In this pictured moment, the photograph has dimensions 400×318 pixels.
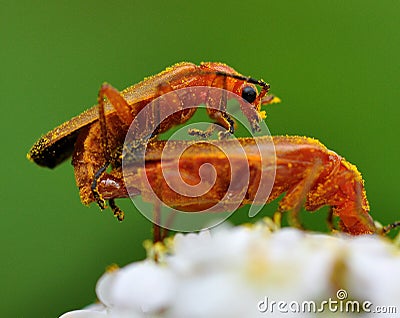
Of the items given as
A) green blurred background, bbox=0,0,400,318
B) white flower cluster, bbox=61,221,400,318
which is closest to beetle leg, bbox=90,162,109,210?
white flower cluster, bbox=61,221,400,318

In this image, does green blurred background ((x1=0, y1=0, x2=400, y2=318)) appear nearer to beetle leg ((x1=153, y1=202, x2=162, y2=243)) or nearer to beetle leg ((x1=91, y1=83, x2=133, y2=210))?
beetle leg ((x1=91, y1=83, x2=133, y2=210))

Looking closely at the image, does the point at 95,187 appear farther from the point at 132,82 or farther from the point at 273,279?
the point at 132,82

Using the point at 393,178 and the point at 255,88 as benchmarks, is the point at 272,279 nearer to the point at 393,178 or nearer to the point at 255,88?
the point at 255,88

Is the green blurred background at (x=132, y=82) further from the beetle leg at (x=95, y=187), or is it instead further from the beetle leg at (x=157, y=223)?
the beetle leg at (x=157, y=223)

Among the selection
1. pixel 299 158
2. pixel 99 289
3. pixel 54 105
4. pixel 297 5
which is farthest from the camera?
pixel 297 5

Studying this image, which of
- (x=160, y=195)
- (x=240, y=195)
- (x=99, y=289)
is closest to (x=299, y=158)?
(x=240, y=195)

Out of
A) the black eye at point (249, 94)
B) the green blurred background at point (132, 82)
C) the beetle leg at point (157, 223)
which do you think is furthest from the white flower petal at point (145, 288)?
the green blurred background at point (132, 82)

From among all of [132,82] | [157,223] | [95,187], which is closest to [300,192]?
[157,223]
